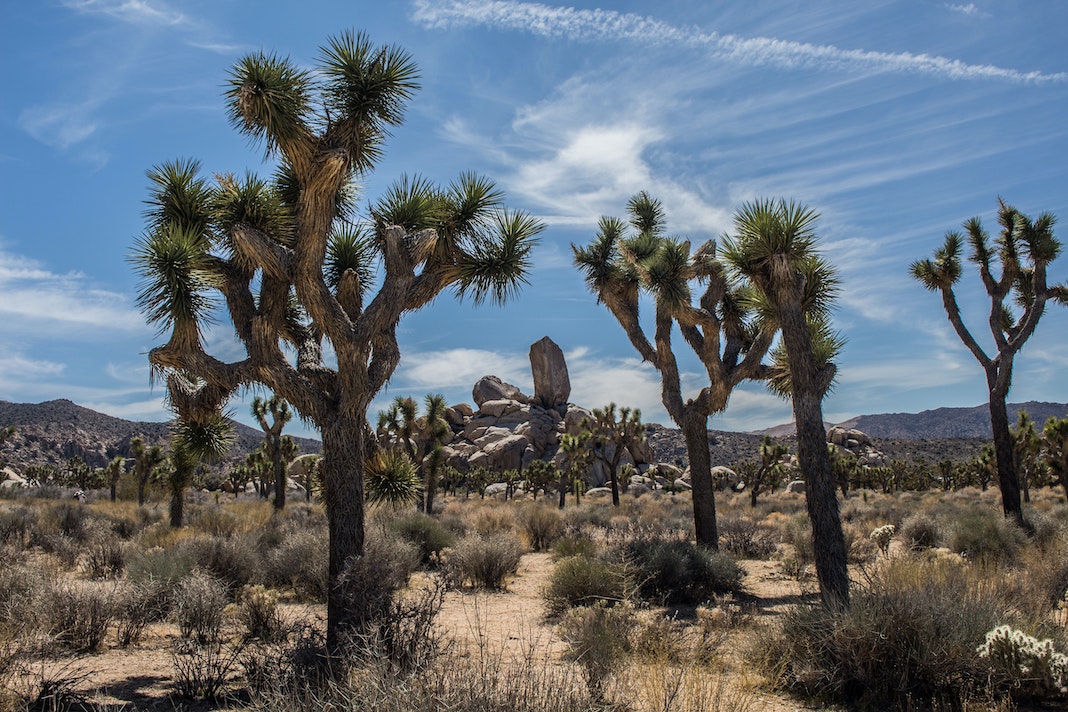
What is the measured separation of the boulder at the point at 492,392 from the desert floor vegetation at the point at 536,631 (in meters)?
59.4

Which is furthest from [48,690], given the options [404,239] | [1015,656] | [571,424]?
[571,424]

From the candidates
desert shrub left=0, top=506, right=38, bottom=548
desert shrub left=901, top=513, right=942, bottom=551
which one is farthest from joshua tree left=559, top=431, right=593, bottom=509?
desert shrub left=0, top=506, right=38, bottom=548

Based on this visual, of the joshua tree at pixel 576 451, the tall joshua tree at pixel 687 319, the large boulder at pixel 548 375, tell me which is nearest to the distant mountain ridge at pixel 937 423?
the large boulder at pixel 548 375

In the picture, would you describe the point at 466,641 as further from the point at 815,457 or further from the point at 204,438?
the point at 204,438

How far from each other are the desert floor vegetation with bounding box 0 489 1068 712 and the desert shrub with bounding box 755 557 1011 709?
18 millimetres

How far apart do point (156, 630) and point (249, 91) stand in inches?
273

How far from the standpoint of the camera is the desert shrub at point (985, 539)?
12.6 meters

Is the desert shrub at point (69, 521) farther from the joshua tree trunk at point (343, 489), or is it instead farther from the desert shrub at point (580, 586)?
the desert shrub at point (580, 586)

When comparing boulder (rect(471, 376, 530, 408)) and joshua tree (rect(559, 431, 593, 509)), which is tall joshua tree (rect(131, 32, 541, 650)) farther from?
boulder (rect(471, 376, 530, 408))

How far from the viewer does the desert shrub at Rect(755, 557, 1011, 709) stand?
18.1 feet

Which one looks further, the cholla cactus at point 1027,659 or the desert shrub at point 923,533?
the desert shrub at point 923,533

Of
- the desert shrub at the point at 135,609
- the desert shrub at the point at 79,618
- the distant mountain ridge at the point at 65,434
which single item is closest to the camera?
the desert shrub at the point at 79,618

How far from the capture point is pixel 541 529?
1780 cm

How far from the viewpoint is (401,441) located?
31.0 m
